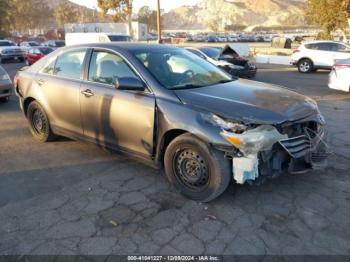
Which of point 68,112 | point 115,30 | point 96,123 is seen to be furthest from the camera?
point 115,30

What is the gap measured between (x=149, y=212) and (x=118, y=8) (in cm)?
4823

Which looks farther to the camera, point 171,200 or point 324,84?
point 324,84

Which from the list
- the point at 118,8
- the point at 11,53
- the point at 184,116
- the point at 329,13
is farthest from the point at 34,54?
the point at 118,8

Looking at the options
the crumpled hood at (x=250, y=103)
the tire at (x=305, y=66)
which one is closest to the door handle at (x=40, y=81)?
the crumpled hood at (x=250, y=103)

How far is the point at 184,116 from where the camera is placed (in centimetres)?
379

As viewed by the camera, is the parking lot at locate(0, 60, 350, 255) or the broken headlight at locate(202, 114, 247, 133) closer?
the parking lot at locate(0, 60, 350, 255)

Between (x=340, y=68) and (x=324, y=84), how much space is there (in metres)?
2.81

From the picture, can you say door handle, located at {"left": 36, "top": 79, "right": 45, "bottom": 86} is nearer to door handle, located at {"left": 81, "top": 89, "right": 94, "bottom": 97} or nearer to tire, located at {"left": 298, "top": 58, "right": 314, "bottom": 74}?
door handle, located at {"left": 81, "top": 89, "right": 94, "bottom": 97}

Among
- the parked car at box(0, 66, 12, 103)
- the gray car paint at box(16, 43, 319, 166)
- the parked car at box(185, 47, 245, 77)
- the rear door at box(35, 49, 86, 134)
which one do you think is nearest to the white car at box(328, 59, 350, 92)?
the parked car at box(185, 47, 245, 77)

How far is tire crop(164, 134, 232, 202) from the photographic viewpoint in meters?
3.65

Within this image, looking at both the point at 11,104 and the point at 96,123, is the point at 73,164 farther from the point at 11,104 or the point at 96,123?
the point at 11,104

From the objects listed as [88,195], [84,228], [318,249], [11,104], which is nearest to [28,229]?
[84,228]

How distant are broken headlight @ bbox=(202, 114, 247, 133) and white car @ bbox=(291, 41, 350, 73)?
1419 centimetres

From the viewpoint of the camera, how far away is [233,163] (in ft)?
11.8
